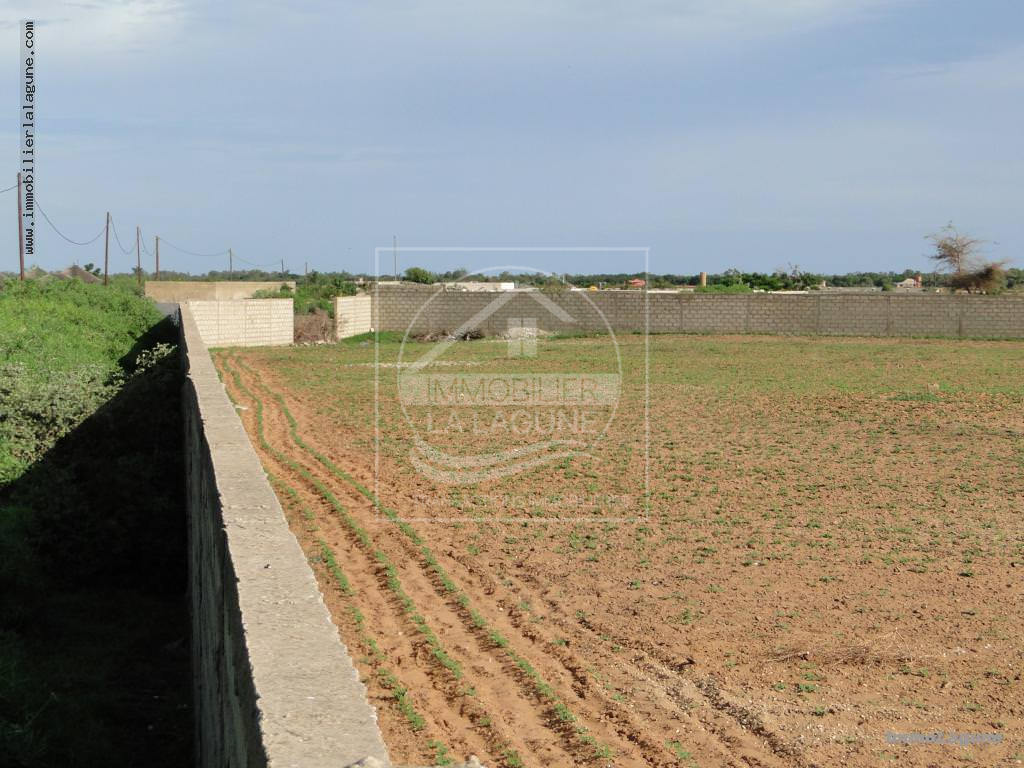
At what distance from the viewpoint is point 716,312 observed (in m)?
39.2

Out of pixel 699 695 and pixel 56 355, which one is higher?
pixel 56 355

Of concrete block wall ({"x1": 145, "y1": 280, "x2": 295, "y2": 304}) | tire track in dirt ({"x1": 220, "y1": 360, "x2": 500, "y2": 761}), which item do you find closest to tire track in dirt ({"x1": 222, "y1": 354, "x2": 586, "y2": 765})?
tire track in dirt ({"x1": 220, "y1": 360, "x2": 500, "y2": 761})

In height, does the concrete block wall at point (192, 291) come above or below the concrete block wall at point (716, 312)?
above

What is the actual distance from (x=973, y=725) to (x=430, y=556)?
4.59 metres

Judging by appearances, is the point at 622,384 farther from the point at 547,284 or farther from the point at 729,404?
the point at 547,284

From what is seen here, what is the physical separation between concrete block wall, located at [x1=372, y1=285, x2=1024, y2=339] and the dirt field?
2096 centimetres

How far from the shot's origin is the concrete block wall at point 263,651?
2461 mm

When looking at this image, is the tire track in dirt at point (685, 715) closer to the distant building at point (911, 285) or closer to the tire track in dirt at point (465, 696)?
the tire track in dirt at point (465, 696)
